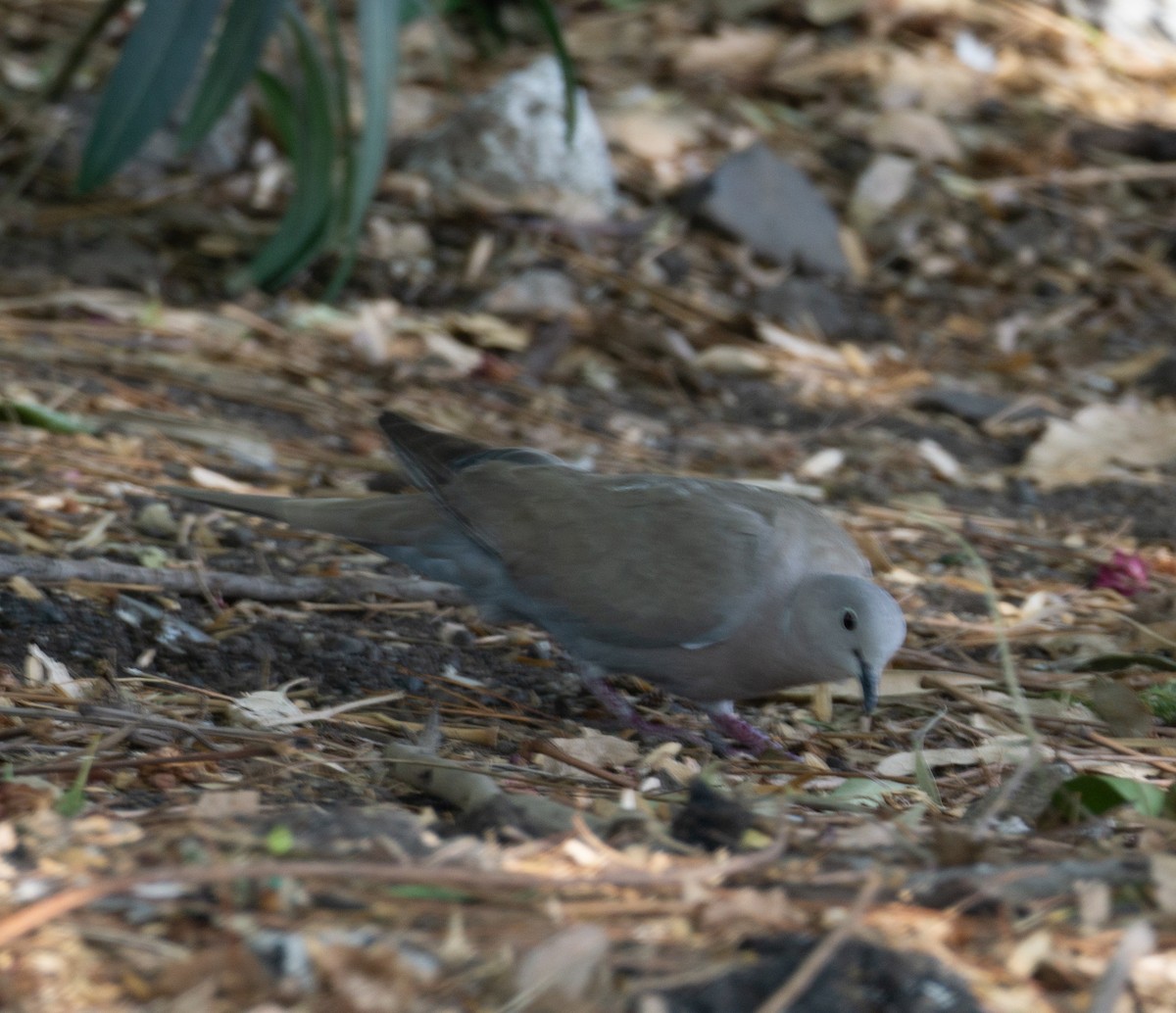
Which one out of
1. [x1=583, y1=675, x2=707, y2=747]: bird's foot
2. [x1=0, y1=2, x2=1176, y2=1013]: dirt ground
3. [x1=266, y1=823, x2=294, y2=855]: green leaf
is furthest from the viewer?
[x1=583, y1=675, x2=707, y2=747]: bird's foot

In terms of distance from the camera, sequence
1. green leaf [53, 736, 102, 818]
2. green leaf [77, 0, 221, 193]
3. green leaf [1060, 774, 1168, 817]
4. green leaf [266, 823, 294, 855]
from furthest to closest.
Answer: green leaf [77, 0, 221, 193]
green leaf [1060, 774, 1168, 817]
green leaf [53, 736, 102, 818]
green leaf [266, 823, 294, 855]

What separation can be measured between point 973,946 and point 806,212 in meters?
4.96

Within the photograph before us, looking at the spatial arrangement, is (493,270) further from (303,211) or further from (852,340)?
(852,340)

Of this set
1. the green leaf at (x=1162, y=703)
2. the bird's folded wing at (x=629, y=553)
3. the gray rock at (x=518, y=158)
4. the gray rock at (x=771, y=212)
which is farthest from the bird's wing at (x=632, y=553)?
the gray rock at (x=771, y=212)

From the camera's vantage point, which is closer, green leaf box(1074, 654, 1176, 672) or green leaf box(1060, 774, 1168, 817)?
green leaf box(1060, 774, 1168, 817)

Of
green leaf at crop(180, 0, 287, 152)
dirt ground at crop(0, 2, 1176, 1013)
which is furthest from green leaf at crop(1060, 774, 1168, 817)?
green leaf at crop(180, 0, 287, 152)

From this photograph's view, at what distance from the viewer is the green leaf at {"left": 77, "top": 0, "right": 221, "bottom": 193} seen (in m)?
4.18

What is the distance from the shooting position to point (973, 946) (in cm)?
164

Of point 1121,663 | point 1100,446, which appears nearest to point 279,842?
point 1121,663

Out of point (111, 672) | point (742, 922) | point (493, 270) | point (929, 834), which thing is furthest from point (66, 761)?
point (493, 270)

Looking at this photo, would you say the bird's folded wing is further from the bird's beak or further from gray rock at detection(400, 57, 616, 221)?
gray rock at detection(400, 57, 616, 221)

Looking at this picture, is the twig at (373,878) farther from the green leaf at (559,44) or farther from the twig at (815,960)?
the green leaf at (559,44)

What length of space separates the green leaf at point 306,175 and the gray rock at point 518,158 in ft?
3.49

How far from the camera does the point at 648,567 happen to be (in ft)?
9.20
